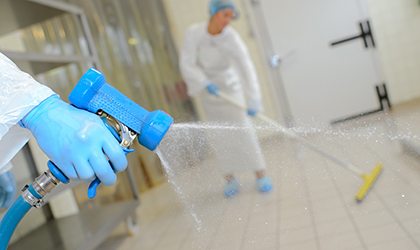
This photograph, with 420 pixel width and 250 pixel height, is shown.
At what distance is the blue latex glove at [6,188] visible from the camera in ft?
3.43

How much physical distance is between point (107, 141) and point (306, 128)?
0.58 metres

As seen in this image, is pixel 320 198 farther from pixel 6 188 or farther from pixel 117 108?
pixel 6 188

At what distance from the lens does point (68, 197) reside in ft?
7.08

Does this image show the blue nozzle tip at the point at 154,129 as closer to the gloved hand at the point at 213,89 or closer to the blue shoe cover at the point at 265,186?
the blue shoe cover at the point at 265,186

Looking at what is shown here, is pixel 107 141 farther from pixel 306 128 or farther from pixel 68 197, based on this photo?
pixel 68 197

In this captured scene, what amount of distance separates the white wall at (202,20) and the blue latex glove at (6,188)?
2.39m

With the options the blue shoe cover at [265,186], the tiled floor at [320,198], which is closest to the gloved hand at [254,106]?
the blue shoe cover at [265,186]

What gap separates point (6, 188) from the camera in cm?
104

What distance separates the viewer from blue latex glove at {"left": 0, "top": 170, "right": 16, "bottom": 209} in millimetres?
1047

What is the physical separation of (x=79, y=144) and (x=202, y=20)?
289cm

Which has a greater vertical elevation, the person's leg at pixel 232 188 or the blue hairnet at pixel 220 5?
the blue hairnet at pixel 220 5

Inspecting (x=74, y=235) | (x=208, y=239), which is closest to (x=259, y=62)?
(x=74, y=235)

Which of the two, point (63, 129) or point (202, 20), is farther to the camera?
point (202, 20)

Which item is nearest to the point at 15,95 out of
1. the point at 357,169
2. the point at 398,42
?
the point at 357,169
